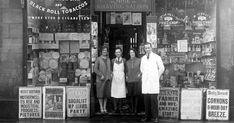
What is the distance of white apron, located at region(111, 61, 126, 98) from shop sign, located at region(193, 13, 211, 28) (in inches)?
98.3

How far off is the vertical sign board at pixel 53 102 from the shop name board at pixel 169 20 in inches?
138

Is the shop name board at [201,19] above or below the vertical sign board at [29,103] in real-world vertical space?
above

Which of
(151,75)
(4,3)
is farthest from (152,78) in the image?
(4,3)

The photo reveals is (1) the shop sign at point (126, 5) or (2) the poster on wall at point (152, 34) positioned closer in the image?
(1) the shop sign at point (126, 5)

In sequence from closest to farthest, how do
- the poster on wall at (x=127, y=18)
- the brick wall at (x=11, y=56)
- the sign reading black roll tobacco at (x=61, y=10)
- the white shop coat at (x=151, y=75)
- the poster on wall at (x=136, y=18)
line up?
the white shop coat at (x=151, y=75)
the brick wall at (x=11, y=56)
the sign reading black roll tobacco at (x=61, y=10)
the poster on wall at (x=136, y=18)
the poster on wall at (x=127, y=18)

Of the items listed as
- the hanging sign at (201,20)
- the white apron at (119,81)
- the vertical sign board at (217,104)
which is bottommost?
the vertical sign board at (217,104)

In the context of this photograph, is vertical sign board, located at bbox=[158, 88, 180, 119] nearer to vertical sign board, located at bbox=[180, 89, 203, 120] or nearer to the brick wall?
vertical sign board, located at bbox=[180, 89, 203, 120]

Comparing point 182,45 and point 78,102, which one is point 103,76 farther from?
point 182,45

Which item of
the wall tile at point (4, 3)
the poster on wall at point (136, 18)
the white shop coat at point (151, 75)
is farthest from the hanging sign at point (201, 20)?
Result: the wall tile at point (4, 3)

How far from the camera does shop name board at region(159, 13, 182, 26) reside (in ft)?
45.1

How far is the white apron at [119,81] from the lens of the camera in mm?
13289

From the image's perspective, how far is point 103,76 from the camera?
13312mm

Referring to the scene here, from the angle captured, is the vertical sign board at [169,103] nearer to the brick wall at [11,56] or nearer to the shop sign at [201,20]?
the shop sign at [201,20]

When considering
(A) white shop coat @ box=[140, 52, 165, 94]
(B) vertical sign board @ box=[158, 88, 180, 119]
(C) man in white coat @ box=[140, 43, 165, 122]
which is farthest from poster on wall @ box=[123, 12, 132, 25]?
(B) vertical sign board @ box=[158, 88, 180, 119]
